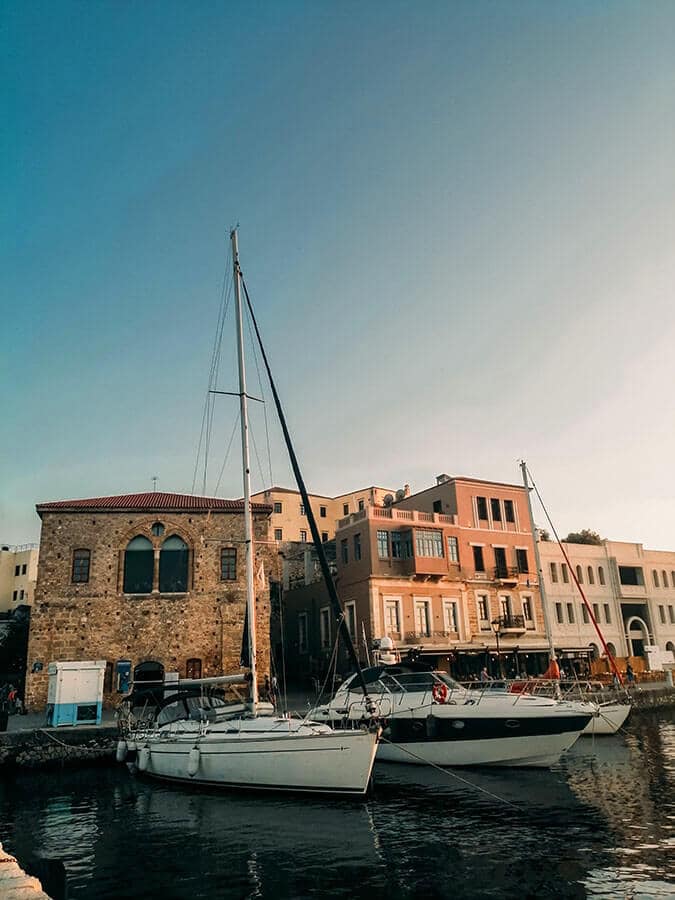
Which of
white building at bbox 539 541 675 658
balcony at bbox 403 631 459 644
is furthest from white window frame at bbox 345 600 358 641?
white building at bbox 539 541 675 658

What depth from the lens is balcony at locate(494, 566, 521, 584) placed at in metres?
37.5

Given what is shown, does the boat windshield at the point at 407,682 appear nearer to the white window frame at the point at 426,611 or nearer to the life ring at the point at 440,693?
the life ring at the point at 440,693

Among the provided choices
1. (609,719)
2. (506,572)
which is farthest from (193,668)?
(506,572)

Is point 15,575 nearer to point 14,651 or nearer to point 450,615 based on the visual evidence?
point 14,651

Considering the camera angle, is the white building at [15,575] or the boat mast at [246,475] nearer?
the boat mast at [246,475]

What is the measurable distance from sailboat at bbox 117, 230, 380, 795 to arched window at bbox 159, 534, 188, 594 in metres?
9.61

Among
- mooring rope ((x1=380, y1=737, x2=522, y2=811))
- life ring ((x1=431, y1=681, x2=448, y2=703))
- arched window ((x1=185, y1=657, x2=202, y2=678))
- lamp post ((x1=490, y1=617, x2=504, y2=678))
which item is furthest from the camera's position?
lamp post ((x1=490, y1=617, x2=504, y2=678))

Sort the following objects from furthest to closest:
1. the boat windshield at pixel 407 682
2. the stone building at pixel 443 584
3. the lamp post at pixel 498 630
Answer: the lamp post at pixel 498 630 → the stone building at pixel 443 584 → the boat windshield at pixel 407 682

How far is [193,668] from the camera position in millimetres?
29281

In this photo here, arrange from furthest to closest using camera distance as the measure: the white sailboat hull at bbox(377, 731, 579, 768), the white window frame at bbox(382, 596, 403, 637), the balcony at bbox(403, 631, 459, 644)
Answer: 1. the white window frame at bbox(382, 596, 403, 637)
2. the balcony at bbox(403, 631, 459, 644)
3. the white sailboat hull at bbox(377, 731, 579, 768)

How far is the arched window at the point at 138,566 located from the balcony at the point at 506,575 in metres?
19.2

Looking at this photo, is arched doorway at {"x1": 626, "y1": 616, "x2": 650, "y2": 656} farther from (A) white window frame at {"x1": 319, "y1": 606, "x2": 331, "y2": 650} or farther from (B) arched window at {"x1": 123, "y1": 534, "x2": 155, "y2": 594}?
(B) arched window at {"x1": 123, "y1": 534, "x2": 155, "y2": 594}

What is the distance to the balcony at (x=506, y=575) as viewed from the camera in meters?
37.5

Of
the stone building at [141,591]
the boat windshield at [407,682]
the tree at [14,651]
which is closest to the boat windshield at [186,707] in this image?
the boat windshield at [407,682]
